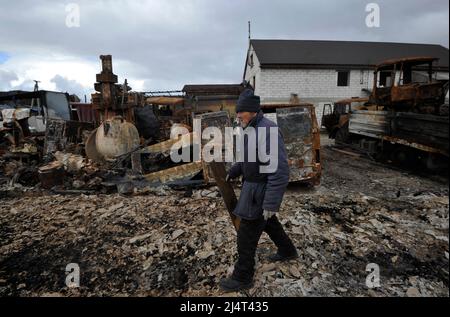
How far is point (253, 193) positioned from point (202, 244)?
4.91 feet

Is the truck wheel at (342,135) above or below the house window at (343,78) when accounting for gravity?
below

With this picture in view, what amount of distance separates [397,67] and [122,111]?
28.2 feet

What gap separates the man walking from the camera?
2.45 metres

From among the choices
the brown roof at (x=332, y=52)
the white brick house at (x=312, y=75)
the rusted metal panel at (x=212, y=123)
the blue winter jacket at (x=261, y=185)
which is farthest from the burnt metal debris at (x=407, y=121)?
the brown roof at (x=332, y=52)

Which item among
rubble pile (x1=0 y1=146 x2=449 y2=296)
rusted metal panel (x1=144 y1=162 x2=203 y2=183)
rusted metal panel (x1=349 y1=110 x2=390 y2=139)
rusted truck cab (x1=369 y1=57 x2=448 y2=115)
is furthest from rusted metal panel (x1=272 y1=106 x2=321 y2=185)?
rusted truck cab (x1=369 y1=57 x2=448 y2=115)

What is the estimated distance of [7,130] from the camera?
31.9 ft

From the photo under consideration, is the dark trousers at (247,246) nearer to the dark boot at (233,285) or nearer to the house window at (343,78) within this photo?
the dark boot at (233,285)

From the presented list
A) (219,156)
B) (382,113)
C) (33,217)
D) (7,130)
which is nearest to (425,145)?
(382,113)

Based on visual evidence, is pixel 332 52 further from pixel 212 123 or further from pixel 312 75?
pixel 212 123

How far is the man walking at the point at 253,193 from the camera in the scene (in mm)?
2451

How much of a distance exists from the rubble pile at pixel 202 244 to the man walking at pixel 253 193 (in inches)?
10.5

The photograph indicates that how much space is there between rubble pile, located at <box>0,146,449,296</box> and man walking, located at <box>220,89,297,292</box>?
10.5 inches
